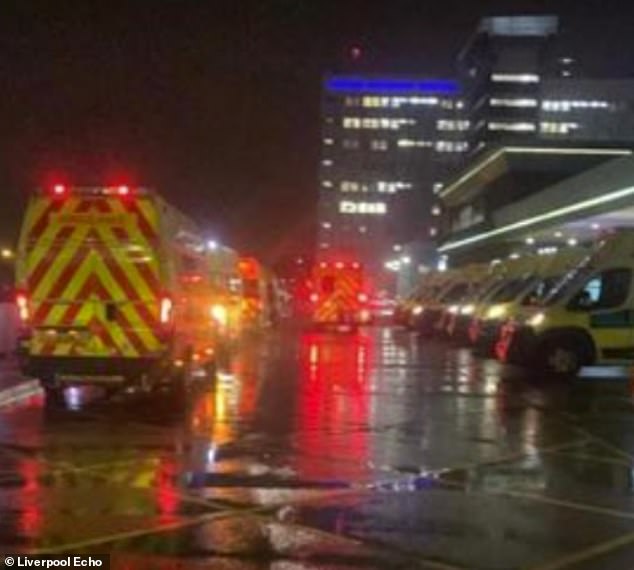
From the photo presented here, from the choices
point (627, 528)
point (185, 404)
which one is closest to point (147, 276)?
point (185, 404)

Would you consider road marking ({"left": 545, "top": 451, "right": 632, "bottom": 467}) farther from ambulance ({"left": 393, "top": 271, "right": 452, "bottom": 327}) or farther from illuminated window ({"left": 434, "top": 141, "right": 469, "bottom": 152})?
illuminated window ({"left": 434, "top": 141, "right": 469, "bottom": 152})

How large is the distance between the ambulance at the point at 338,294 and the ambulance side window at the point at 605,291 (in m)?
24.8

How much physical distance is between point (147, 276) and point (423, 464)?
17.9ft

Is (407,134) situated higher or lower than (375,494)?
higher

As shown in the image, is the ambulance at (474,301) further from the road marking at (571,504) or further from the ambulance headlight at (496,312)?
the road marking at (571,504)

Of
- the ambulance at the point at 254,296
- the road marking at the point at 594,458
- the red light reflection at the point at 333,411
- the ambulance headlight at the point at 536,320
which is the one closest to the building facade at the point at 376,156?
the ambulance at the point at 254,296

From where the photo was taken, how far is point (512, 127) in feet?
592

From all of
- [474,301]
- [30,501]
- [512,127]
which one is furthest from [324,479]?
[512,127]

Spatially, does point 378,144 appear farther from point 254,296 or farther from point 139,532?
point 139,532

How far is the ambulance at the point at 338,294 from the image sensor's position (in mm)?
49250

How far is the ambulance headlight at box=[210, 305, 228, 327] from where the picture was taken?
20.6 meters

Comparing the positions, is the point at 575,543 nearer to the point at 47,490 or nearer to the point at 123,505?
the point at 123,505

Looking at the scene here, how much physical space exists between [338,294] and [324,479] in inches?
1511

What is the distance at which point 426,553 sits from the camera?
8188mm
